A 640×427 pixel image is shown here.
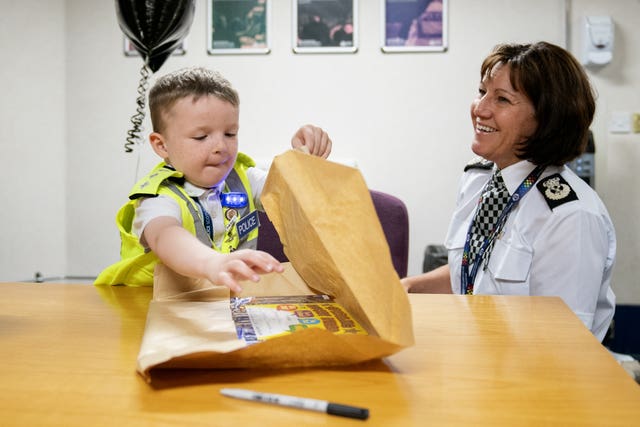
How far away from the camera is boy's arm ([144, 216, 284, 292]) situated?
2.34 feet

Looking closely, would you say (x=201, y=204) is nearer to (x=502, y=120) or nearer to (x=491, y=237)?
(x=491, y=237)

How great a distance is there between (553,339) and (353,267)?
310mm

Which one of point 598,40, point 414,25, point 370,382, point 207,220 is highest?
point 414,25

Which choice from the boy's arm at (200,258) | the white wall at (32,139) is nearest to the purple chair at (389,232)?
the boy's arm at (200,258)

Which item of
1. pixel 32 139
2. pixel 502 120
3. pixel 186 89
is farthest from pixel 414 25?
pixel 186 89

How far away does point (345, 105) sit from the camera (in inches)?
170

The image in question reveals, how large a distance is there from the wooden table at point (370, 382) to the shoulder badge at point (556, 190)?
668 millimetres

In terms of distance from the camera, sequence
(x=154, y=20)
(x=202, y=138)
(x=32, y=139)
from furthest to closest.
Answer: (x=32, y=139)
(x=154, y=20)
(x=202, y=138)

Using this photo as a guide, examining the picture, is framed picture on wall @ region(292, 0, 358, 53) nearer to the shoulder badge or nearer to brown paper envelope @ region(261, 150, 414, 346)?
the shoulder badge

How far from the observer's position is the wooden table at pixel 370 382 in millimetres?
544

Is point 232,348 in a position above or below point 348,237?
below

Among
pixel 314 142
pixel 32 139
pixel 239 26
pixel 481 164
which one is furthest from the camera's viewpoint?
pixel 239 26

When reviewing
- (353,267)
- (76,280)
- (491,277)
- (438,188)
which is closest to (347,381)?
(353,267)

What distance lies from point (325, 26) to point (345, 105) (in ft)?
1.78
